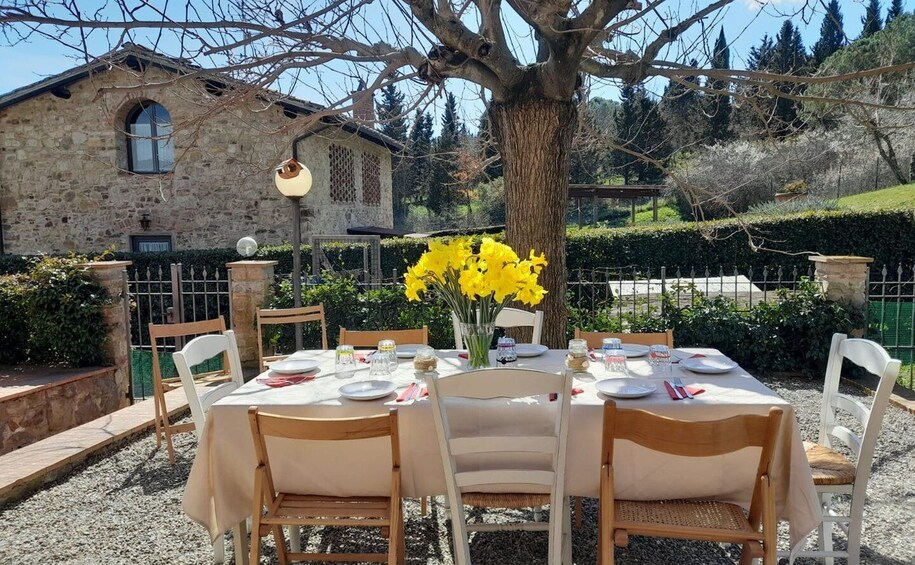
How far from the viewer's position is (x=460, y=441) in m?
2.12

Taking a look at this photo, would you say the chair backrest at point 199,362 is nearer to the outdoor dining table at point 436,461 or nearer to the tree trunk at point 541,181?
the outdoor dining table at point 436,461

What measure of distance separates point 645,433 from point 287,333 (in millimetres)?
5747

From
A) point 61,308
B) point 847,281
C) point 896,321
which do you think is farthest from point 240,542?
point 896,321

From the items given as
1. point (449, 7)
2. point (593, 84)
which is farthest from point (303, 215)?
point (449, 7)

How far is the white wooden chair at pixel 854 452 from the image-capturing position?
7.37 ft

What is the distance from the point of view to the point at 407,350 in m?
3.32

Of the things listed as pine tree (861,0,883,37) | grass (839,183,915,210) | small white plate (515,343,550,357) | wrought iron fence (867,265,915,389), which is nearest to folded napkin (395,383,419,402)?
small white plate (515,343,550,357)

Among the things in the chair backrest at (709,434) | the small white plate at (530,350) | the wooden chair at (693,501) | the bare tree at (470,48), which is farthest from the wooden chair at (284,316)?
the chair backrest at (709,434)

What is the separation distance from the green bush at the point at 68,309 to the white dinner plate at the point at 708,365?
525 cm

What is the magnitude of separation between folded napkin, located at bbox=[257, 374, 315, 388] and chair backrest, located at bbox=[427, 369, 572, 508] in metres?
0.88

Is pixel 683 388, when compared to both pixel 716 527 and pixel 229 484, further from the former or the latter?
pixel 229 484

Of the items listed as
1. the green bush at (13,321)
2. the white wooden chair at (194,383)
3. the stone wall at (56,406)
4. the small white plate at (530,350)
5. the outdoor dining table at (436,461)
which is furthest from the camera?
the green bush at (13,321)

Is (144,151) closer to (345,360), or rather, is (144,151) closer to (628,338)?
(345,360)

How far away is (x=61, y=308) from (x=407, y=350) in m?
4.06
